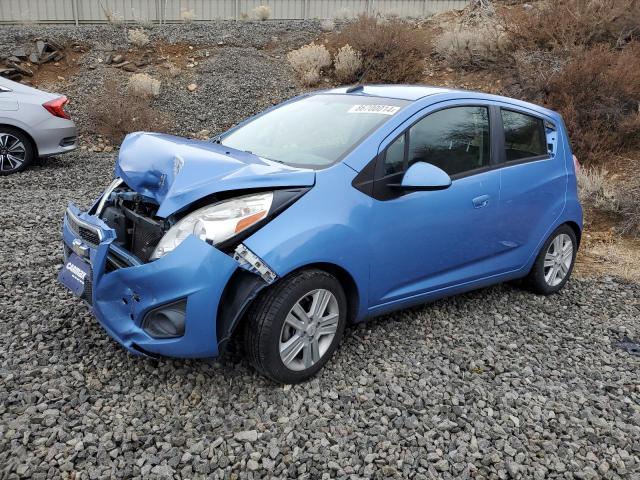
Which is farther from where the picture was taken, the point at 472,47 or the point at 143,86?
the point at 472,47

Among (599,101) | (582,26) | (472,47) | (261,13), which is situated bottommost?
(599,101)

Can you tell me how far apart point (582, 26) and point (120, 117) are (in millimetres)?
9735

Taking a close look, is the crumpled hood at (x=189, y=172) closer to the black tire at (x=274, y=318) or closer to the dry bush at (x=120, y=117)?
the black tire at (x=274, y=318)

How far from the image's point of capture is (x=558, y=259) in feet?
16.4

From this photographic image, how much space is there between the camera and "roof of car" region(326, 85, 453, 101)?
13.1 ft

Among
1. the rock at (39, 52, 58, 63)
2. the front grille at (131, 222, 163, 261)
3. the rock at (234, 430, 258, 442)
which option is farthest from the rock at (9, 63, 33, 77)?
the rock at (234, 430, 258, 442)

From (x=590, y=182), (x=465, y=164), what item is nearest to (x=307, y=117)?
(x=465, y=164)

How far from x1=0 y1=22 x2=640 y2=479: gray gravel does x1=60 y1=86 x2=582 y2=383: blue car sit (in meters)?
0.28

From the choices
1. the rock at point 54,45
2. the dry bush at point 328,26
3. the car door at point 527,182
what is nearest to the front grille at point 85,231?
the car door at point 527,182

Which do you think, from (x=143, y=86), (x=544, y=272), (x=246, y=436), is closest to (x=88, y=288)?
(x=246, y=436)

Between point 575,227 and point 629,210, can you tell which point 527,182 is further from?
point 629,210

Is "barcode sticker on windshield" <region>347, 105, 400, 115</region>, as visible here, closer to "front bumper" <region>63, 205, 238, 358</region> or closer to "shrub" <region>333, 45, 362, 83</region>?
"front bumper" <region>63, 205, 238, 358</region>

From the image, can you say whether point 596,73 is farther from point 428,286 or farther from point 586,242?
point 428,286

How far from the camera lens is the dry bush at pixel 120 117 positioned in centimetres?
1096
